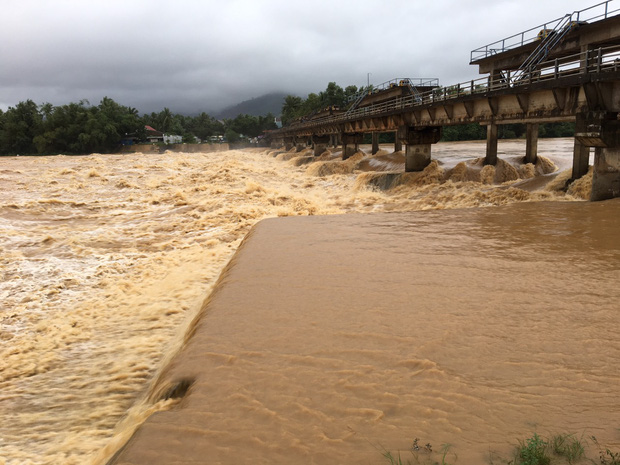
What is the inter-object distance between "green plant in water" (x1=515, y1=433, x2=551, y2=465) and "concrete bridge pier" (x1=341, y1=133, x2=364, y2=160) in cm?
3940

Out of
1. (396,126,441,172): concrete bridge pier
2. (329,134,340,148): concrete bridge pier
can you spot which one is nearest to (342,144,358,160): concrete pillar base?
(329,134,340,148): concrete bridge pier

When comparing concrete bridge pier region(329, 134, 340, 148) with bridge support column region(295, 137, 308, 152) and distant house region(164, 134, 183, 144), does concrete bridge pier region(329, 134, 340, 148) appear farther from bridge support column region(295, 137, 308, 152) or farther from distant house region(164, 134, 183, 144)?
distant house region(164, 134, 183, 144)

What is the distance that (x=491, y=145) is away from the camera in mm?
23938

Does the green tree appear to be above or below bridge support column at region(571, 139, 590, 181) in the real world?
above

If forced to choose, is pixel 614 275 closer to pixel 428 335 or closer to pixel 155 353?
pixel 428 335

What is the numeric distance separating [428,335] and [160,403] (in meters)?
2.83

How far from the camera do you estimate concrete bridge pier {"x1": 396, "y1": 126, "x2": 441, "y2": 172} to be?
26.3m

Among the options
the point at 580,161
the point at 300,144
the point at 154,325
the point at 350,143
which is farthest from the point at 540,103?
the point at 300,144

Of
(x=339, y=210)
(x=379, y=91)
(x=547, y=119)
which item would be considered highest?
(x=379, y=91)

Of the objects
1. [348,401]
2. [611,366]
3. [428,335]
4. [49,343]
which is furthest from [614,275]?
[49,343]

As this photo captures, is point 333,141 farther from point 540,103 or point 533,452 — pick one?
point 533,452

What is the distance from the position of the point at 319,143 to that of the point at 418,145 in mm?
30327

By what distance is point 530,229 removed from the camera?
1044 cm

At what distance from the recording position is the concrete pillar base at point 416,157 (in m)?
26.3
